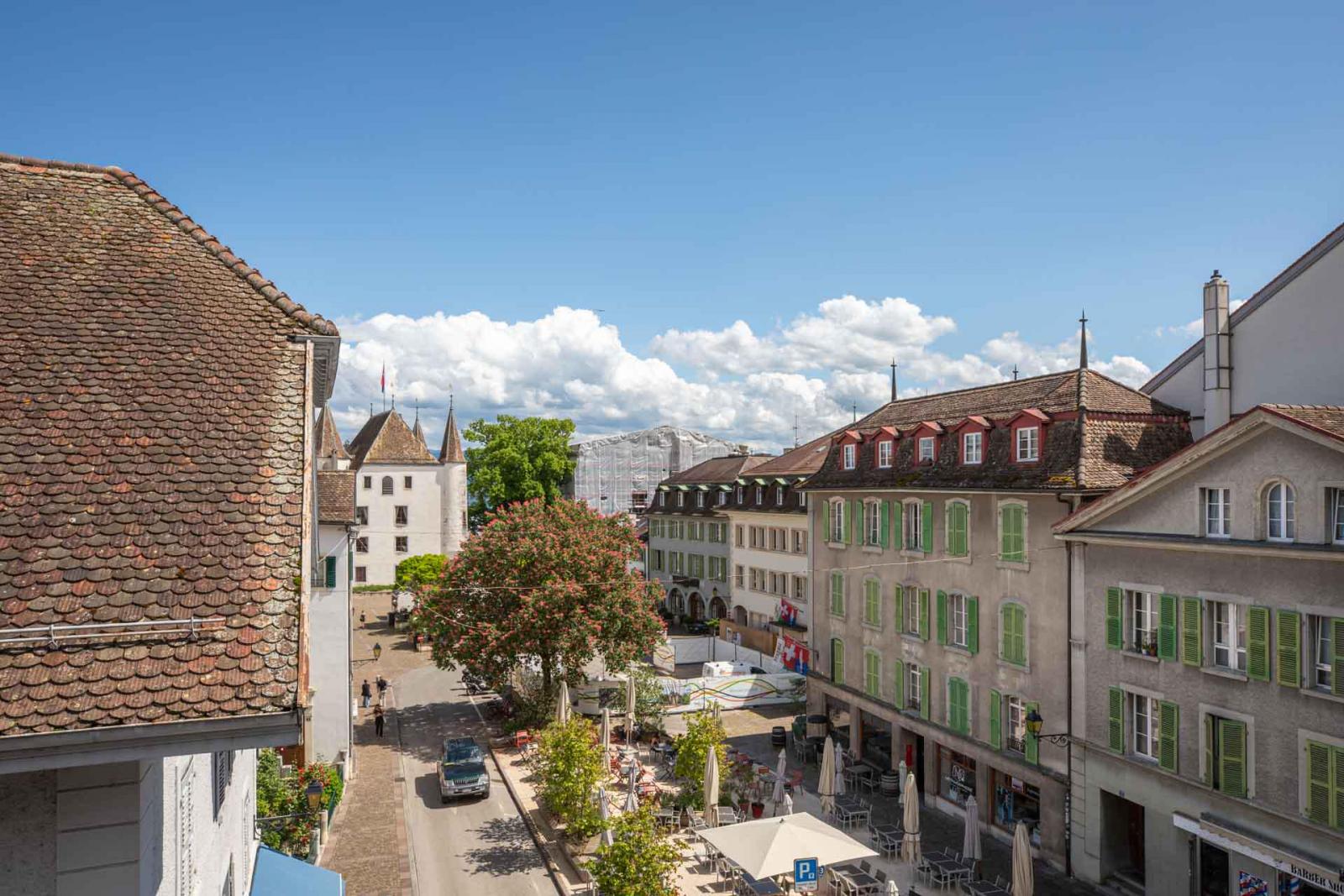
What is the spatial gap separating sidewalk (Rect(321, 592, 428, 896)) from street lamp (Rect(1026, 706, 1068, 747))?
1480 centimetres

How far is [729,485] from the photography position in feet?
180

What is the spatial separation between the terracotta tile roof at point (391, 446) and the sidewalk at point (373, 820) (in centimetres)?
2954

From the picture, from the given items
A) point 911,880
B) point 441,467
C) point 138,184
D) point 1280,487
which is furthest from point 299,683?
point 441,467

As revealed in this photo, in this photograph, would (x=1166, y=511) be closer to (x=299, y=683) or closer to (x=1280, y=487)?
(x=1280, y=487)

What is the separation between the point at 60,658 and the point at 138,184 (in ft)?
20.0

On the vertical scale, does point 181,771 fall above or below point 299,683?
below

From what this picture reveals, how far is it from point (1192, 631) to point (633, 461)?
6460 cm

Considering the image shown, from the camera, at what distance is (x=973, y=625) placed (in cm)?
2484

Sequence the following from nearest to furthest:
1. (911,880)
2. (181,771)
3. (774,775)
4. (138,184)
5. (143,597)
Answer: (143,597) < (181,771) < (138,184) < (911,880) < (774,775)

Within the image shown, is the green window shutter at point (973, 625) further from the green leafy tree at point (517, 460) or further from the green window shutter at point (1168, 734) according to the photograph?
the green leafy tree at point (517, 460)

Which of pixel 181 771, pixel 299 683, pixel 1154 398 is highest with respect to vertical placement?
pixel 1154 398

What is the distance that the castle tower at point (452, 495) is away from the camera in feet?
225

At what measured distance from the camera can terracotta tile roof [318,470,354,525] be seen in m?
26.2

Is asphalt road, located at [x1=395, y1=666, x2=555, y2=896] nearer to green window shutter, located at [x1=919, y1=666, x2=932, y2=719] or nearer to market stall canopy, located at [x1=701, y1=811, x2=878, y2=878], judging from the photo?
market stall canopy, located at [x1=701, y1=811, x2=878, y2=878]
